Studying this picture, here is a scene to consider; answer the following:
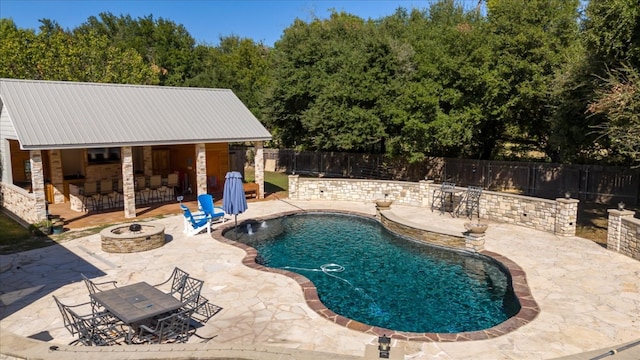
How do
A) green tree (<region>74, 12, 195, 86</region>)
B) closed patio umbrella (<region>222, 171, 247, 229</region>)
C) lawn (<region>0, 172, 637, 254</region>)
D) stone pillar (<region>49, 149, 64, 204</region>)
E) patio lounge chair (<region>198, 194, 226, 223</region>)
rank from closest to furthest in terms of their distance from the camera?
lawn (<region>0, 172, 637, 254</region>)
closed patio umbrella (<region>222, 171, 247, 229</region>)
patio lounge chair (<region>198, 194, 226, 223</region>)
stone pillar (<region>49, 149, 64, 204</region>)
green tree (<region>74, 12, 195, 86</region>)

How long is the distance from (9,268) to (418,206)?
54.7ft

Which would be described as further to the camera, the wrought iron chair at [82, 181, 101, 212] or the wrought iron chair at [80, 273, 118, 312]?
the wrought iron chair at [82, 181, 101, 212]

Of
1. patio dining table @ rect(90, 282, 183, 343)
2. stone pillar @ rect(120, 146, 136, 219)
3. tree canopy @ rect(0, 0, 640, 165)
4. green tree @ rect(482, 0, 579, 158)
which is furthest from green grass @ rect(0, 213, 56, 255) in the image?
green tree @ rect(482, 0, 579, 158)

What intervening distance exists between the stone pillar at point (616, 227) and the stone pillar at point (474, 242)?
419 cm

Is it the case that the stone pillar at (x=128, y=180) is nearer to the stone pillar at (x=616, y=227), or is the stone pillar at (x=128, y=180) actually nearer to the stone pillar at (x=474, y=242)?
the stone pillar at (x=474, y=242)

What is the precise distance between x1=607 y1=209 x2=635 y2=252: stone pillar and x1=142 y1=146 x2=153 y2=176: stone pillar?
21574 millimetres

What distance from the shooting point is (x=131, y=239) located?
45.8ft

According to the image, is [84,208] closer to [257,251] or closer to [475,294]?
[257,251]

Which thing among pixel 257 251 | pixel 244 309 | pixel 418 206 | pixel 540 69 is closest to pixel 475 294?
pixel 244 309

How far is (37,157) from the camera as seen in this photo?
1647 cm

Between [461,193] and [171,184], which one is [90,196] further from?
[461,193]

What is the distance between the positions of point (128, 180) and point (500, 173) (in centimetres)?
2053

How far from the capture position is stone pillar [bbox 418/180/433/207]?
21.1 m

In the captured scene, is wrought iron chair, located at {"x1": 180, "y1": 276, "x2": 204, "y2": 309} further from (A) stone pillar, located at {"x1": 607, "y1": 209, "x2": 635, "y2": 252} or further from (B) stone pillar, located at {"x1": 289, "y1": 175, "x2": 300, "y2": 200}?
(A) stone pillar, located at {"x1": 607, "y1": 209, "x2": 635, "y2": 252}
